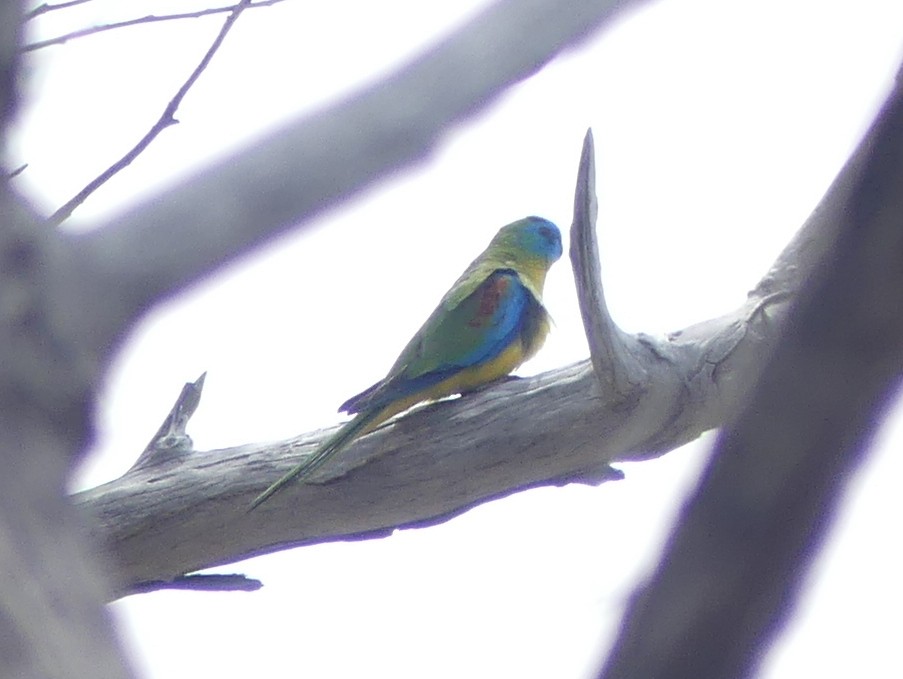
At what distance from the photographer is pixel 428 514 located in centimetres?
384

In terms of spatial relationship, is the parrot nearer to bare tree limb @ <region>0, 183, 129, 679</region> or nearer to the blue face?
the blue face

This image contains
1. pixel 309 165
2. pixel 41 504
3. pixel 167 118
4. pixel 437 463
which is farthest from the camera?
pixel 437 463

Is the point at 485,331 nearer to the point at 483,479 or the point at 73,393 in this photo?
the point at 483,479

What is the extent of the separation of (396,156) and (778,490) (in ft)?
3.17

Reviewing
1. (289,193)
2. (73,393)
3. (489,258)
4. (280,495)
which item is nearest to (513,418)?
(280,495)

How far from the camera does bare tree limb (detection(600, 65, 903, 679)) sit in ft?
2.35

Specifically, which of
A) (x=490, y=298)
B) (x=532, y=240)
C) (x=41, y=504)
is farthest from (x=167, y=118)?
(x=532, y=240)

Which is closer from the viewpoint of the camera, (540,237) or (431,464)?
(431,464)

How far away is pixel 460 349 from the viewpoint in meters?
4.19

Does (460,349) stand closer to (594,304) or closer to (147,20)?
(594,304)

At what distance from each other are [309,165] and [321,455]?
233 cm

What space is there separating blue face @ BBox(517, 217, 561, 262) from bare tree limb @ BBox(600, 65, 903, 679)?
448cm

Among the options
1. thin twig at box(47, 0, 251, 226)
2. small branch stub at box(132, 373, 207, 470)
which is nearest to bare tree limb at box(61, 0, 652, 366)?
thin twig at box(47, 0, 251, 226)

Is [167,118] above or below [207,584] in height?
above
